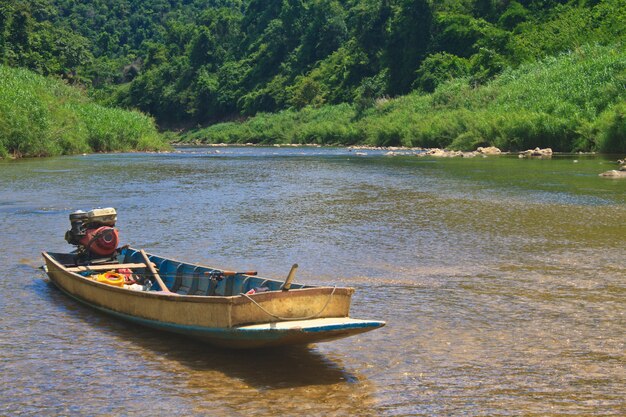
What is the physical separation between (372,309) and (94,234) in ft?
14.7

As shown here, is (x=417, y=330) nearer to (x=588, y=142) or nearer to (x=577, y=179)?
(x=577, y=179)

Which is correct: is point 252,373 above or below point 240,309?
below

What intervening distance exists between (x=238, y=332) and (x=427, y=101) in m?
57.4

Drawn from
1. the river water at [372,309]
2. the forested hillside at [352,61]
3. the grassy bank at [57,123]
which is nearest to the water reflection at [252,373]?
the river water at [372,309]

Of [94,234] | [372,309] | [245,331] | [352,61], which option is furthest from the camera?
[352,61]

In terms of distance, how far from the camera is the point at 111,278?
1129 centimetres

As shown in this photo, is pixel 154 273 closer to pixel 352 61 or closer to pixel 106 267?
pixel 106 267

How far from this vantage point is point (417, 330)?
9.68 metres

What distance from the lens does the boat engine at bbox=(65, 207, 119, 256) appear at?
12156 millimetres

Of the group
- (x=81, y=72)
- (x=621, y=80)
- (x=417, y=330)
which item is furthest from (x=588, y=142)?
(x=81, y=72)

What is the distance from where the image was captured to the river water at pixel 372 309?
24.8ft

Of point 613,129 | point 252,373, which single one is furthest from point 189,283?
point 613,129

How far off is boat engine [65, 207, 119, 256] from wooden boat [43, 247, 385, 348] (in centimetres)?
144

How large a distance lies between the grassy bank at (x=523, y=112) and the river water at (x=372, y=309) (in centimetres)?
1747
